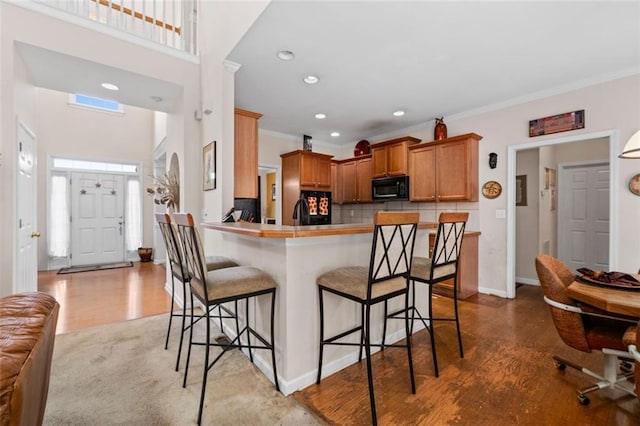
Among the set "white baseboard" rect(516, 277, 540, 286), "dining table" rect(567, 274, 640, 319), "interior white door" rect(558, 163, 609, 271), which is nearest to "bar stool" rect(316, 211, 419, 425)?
"dining table" rect(567, 274, 640, 319)

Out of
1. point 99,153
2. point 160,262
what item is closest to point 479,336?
point 160,262

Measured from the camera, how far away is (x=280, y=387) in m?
1.77

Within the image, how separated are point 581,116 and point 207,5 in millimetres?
4556

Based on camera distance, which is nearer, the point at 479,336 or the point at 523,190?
the point at 479,336

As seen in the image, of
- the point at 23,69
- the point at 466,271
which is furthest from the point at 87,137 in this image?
the point at 466,271

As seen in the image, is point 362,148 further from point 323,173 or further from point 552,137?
point 552,137

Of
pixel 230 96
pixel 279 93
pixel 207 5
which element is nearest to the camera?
pixel 230 96

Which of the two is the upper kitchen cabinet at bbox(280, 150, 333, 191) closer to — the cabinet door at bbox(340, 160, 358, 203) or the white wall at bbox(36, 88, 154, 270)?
the cabinet door at bbox(340, 160, 358, 203)

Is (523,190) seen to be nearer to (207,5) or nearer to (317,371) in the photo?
(317,371)

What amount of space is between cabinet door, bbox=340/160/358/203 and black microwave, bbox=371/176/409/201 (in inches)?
22.5

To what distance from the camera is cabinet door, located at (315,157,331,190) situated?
17.3ft

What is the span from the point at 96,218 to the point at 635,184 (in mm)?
8617

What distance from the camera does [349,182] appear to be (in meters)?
5.68

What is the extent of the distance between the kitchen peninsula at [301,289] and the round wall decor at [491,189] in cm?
273
